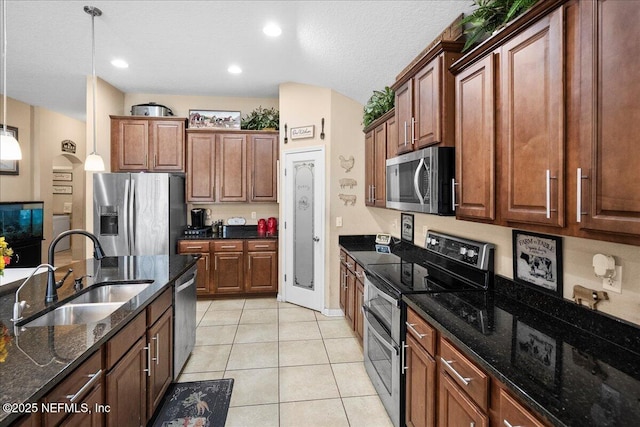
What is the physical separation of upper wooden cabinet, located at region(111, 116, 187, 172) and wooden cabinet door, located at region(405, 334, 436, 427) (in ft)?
13.5

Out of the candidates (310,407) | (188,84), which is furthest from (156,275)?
(188,84)

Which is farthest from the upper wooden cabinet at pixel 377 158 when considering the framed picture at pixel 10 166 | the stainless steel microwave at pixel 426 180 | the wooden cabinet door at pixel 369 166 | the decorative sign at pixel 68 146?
the decorative sign at pixel 68 146

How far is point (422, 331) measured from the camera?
1707mm

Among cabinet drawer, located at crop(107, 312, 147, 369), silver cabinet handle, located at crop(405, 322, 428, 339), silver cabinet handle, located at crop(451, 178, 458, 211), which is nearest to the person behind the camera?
cabinet drawer, located at crop(107, 312, 147, 369)

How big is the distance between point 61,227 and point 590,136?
31.5 feet

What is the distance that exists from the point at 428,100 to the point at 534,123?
2.88 ft

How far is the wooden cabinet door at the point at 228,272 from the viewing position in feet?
15.0

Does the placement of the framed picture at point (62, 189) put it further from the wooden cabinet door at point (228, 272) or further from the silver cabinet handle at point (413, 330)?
the silver cabinet handle at point (413, 330)

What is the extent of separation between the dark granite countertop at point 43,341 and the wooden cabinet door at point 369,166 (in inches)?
87.8

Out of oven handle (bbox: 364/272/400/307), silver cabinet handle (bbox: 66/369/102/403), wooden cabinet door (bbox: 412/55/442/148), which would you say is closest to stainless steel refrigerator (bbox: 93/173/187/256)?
oven handle (bbox: 364/272/400/307)

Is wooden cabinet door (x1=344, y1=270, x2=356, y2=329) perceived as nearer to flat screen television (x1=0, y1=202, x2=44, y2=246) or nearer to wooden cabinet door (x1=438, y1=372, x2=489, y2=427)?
wooden cabinet door (x1=438, y1=372, x2=489, y2=427)

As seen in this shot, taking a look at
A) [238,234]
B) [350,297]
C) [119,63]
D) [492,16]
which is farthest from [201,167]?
[492,16]

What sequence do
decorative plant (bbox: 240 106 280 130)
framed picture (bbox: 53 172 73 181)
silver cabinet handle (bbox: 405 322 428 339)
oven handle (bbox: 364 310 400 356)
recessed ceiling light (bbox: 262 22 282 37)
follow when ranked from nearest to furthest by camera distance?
silver cabinet handle (bbox: 405 322 428 339), oven handle (bbox: 364 310 400 356), recessed ceiling light (bbox: 262 22 282 37), decorative plant (bbox: 240 106 280 130), framed picture (bbox: 53 172 73 181)

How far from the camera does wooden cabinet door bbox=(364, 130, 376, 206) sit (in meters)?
3.58
